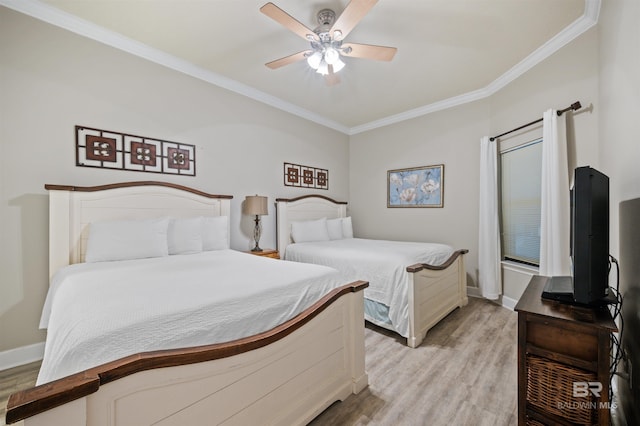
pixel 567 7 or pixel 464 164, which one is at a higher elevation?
pixel 567 7

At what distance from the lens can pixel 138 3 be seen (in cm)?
213

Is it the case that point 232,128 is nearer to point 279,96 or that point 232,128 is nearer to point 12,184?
point 279,96

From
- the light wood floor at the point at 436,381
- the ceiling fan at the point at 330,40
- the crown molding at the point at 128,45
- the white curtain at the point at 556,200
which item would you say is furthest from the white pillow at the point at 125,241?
the white curtain at the point at 556,200

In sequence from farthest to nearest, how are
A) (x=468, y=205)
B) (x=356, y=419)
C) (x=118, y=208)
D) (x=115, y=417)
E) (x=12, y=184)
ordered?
(x=468, y=205) → (x=118, y=208) → (x=12, y=184) → (x=356, y=419) → (x=115, y=417)

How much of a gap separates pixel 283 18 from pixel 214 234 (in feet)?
6.84

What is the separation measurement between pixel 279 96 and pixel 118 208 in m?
2.48

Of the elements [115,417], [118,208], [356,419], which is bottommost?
[356,419]

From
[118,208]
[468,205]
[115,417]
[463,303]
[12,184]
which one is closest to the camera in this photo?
[115,417]

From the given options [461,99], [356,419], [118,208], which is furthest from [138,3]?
[461,99]

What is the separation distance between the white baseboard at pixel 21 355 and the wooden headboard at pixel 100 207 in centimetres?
61

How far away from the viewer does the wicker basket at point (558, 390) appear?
1131mm

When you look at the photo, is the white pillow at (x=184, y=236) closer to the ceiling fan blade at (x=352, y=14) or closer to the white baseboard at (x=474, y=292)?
the ceiling fan blade at (x=352, y=14)

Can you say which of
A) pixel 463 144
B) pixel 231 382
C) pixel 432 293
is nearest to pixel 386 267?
pixel 432 293

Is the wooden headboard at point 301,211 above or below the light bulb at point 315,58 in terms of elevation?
below
